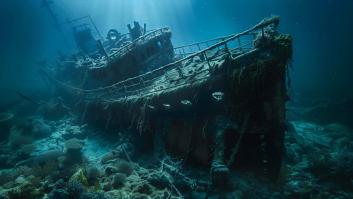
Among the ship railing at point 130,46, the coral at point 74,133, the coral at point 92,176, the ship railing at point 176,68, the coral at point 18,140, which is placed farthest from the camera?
the coral at point 18,140

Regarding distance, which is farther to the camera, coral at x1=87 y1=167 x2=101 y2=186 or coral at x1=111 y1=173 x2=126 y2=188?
coral at x1=87 y1=167 x2=101 y2=186

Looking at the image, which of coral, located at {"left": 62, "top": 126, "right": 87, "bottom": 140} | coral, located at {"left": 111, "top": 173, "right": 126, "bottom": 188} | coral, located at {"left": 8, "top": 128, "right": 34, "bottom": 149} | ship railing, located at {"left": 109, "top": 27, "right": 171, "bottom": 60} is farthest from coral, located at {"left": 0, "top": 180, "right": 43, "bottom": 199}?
coral, located at {"left": 8, "top": 128, "right": 34, "bottom": 149}

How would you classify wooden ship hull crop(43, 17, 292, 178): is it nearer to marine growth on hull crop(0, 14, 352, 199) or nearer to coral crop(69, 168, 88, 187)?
marine growth on hull crop(0, 14, 352, 199)

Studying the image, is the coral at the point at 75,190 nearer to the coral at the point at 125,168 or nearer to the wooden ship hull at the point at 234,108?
the coral at the point at 125,168

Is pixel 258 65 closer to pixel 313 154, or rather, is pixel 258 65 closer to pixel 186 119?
pixel 186 119

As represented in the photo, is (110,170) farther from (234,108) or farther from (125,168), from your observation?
(234,108)

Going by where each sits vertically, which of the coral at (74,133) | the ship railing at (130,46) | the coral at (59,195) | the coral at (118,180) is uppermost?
the ship railing at (130,46)

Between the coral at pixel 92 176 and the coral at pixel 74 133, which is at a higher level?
the coral at pixel 74 133

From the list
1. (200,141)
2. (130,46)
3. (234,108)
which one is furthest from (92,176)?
(130,46)

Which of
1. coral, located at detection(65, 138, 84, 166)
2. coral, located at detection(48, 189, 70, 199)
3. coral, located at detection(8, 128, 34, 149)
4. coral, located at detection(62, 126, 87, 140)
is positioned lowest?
coral, located at detection(48, 189, 70, 199)

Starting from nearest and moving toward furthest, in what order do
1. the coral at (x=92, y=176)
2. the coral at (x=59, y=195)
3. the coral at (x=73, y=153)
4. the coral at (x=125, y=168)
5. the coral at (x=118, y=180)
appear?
1. the coral at (x=59, y=195)
2. the coral at (x=118, y=180)
3. the coral at (x=92, y=176)
4. the coral at (x=125, y=168)
5. the coral at (x=73, y=153)

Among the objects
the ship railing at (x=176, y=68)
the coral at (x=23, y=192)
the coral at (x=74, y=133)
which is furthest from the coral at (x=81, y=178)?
Result: the coral at (x=74, y=133)

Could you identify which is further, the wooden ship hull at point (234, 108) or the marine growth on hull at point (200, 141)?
the marine growth on hull at point (200, 141)

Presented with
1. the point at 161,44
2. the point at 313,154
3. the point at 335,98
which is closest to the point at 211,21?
the point at 335,98
